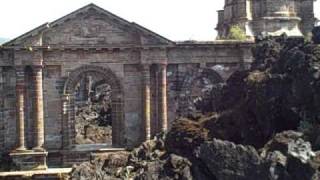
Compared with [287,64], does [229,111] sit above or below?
below

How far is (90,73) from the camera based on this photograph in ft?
128

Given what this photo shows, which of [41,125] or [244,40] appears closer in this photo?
[41,125]

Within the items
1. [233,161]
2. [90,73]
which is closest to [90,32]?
[90,73]

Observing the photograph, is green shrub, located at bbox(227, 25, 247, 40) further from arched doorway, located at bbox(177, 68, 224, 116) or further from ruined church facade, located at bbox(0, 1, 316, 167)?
arched doorway, located at bbox(177, 68, 224, 116)

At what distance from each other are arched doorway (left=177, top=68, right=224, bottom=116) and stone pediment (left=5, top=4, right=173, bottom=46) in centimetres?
239

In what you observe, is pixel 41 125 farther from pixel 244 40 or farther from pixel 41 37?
pixel 244 40

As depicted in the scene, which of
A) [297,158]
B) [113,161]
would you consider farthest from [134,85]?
[297,158]

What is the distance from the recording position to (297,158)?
22.8 metres

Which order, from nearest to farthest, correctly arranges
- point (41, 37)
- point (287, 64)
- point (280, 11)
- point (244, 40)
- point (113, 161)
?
point (287, 64)
point (113, 161)
point (41, 37)
point (244, 40)
point (280, 11)

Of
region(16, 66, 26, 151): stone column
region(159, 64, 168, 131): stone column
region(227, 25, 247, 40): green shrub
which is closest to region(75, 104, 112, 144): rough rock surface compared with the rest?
region(159, 64, 168, 131): stone column

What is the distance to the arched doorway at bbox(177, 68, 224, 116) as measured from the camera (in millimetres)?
39344

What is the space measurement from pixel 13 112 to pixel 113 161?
857cm

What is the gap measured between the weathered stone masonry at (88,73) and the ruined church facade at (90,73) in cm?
5

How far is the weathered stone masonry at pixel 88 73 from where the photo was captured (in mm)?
37344
